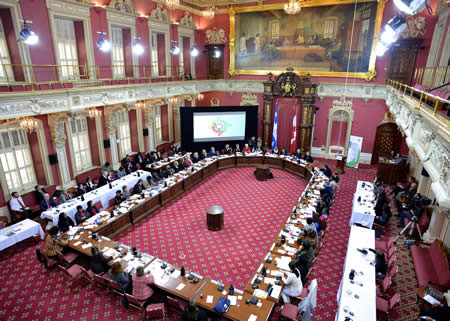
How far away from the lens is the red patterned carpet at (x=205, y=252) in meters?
6.41

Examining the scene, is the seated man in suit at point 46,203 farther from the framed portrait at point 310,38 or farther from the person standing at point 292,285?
the framed portrait at point 310,38

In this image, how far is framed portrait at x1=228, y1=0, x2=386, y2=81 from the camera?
48.9 feet

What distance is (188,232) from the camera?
9508 millimetres

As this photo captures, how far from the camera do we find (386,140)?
52.2 ft

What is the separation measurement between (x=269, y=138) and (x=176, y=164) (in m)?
7.20

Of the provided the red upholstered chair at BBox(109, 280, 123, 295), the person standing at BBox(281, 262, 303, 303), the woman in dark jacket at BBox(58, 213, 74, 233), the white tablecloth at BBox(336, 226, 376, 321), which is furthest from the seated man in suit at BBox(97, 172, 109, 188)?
the white tablecloth at BBox(336, 226, 376, 321)

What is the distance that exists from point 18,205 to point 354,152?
15.3 m

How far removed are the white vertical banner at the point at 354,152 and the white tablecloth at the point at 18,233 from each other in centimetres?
1440

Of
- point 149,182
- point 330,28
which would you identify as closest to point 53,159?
point 149,182

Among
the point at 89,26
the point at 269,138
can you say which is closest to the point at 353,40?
the point at 269,138

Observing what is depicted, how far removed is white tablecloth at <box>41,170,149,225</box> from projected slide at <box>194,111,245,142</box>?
5.14m

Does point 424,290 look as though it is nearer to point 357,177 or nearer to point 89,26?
point 357,177

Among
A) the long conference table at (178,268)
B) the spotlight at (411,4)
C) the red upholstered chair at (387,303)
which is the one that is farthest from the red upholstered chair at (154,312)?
the spotlight at (411,4)

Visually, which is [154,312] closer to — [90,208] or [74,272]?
[74,272]
